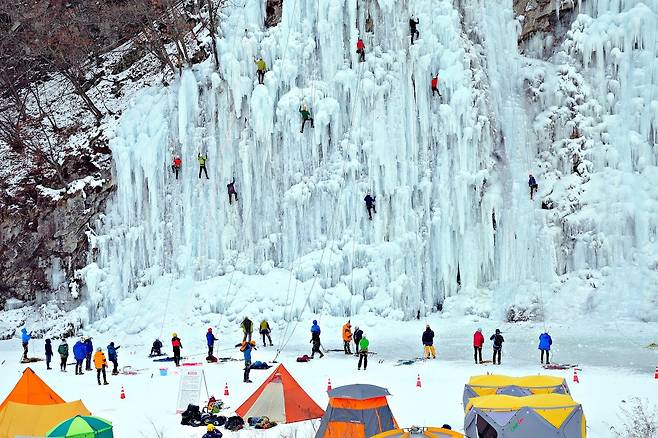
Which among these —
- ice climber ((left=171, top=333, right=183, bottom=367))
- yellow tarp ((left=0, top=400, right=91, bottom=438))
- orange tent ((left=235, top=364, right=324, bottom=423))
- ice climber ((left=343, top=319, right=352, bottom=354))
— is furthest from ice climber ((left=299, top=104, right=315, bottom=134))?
yellow tarp ((left=0, top=400, right=91, bottom=438))

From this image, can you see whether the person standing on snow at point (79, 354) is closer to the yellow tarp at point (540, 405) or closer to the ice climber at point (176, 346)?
the ice climber at point (176, 346)

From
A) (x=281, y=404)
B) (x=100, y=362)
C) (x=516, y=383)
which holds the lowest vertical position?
(x=281, y=404)

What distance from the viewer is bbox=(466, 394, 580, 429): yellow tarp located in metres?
9.62

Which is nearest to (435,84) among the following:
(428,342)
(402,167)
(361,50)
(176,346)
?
(402,167)

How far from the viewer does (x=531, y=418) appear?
962 cm

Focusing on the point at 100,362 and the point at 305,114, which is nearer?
the point at 100,362

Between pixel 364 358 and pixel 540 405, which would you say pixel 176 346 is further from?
pixel 540 405

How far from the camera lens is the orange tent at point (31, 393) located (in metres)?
12.7

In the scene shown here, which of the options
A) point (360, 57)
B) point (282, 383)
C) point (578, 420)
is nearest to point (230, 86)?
point (360, 57)

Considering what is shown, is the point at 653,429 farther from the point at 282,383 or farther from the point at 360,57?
the point at 360,57

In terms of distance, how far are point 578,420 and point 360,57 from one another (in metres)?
17.7

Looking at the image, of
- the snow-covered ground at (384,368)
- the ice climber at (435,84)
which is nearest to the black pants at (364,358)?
the snow-covered ground at (384,368)

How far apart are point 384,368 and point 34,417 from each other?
765cm

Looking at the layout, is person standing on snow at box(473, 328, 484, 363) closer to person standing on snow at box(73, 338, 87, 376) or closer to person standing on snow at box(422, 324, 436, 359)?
person standing on snow at box(422, 324, 436, 359)
